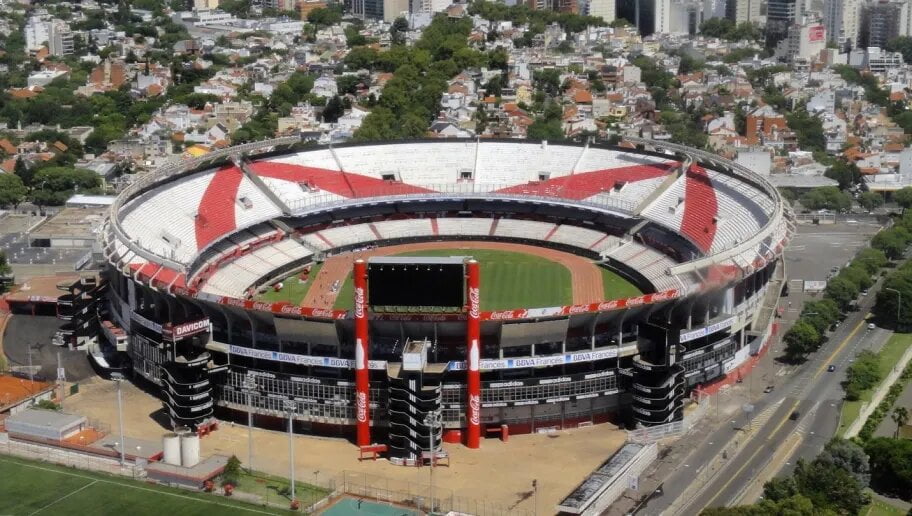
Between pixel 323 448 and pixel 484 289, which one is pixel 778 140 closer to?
pixel 484 289

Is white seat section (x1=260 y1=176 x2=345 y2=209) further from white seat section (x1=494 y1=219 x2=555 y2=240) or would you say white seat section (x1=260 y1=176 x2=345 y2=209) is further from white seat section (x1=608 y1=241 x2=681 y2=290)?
white seat section (x1=608 y1=241 x2=681 y2=290)

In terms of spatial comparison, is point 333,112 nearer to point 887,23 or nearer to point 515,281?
point 515,281

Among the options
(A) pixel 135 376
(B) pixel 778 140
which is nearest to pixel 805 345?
(A) pixel 135 376

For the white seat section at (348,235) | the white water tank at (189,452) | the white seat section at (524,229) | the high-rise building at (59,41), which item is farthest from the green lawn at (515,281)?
the high-rise building at (59,41)

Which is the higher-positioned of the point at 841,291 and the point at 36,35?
the point at 36,35

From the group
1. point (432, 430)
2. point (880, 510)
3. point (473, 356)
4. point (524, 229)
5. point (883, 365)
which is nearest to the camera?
point (880, 510)

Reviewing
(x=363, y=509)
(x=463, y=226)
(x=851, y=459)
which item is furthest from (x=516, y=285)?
(x=851, y=459)
